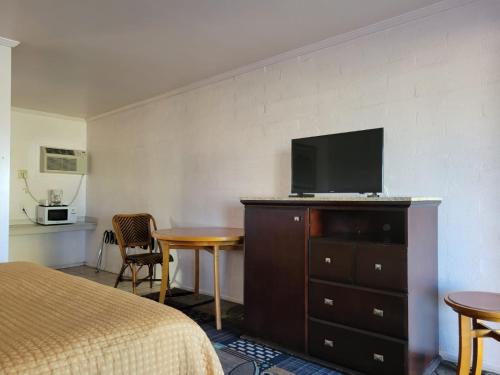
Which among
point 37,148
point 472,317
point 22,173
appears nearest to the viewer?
point 472,317

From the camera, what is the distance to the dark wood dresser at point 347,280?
204 cm

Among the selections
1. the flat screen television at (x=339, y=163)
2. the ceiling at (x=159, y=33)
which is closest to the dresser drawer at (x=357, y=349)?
the flat screen television at (x=339, y=163)

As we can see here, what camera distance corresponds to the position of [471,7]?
230 cm

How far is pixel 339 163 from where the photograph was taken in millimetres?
2596

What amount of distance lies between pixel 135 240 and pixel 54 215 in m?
1.85

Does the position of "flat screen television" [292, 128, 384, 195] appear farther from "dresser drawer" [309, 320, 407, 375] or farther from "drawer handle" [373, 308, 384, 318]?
"dresser drawer" [309, 320, 407, 375]

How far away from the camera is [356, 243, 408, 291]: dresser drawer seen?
6.64 ft

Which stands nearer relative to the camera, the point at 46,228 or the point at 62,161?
the point at 46,228

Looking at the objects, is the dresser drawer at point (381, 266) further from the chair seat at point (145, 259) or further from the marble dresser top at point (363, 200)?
the chair seat at point (145, 259)

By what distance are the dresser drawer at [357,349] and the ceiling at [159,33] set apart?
6.81ft

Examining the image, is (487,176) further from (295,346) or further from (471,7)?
(295,346)

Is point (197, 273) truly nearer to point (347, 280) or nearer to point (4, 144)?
point (347, 280)

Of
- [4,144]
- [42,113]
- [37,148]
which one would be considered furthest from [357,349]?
[42,113]

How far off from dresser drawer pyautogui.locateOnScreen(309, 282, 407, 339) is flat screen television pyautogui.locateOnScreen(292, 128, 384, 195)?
684 mm
